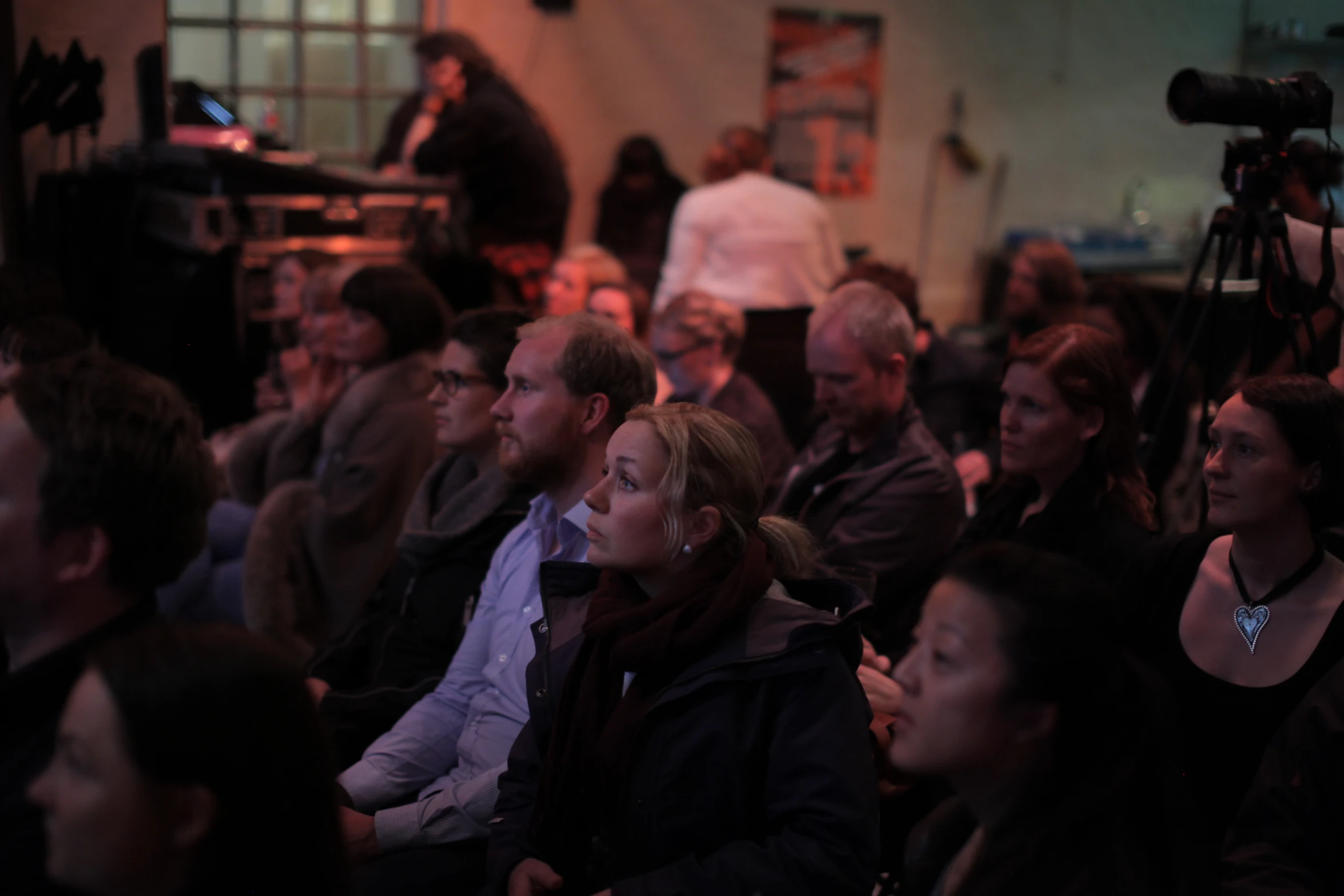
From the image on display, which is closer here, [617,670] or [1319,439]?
[617,670]

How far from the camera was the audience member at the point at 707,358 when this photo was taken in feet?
11.3

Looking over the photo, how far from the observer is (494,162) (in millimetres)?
4953

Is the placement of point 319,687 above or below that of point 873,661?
below

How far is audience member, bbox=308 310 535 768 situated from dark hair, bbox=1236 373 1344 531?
132 cm

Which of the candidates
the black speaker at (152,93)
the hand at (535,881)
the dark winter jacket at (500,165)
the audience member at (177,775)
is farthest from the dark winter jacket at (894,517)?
the dark winter jacket at (500,165)

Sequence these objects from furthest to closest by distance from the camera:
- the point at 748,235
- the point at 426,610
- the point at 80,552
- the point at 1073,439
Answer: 1. the point at 748,235
2. the point at 426,610
3. the point at 1073,439
4. the point at 80,552

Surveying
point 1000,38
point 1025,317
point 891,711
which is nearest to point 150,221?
point 1025,317

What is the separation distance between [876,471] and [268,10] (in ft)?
14.2

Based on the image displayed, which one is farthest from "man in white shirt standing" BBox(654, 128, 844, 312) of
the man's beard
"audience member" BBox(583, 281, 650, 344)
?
the man's beard

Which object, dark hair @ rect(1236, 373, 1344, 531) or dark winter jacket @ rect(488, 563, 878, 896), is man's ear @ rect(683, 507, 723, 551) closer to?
dark winter jacket @ rect(488, 563, 878, 896)

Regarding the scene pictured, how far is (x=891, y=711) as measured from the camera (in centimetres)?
199

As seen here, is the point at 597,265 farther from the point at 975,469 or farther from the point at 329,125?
the point at 329,125

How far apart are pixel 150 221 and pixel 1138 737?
12.3 feet

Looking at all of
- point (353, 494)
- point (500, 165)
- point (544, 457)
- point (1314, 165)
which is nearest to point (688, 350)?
point (353, 494)
